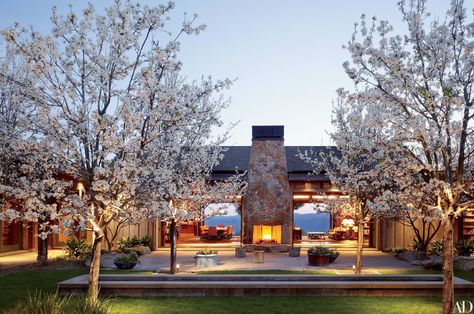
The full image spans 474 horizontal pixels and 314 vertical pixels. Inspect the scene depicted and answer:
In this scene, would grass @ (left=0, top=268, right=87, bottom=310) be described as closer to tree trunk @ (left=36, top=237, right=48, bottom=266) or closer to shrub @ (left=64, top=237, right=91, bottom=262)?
tree trunk @ (left=36, top=237, right=48, bottom=266)

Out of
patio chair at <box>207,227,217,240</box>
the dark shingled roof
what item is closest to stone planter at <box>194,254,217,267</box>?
the dark shingled roof

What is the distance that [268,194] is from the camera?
1000 inches

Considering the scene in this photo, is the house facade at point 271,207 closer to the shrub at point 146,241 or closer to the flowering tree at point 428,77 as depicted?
the shrub at point 146,241

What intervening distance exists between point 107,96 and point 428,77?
244 inches

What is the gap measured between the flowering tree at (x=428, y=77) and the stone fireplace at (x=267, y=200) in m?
15.4

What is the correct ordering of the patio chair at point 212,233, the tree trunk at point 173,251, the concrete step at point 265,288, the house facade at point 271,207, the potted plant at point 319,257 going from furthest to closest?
the patio chair at point 212,233 < the house facade at point 271,207 < the potted plant at point 319,257 < the tree trunk at point 173,251 < the concrete step at point 265,288

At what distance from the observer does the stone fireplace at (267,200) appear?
82.0ft

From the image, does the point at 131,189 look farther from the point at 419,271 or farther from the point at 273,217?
the point at 273,217

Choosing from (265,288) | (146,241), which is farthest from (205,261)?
(146,241)

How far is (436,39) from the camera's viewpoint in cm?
947

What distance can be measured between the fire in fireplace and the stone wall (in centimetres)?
20

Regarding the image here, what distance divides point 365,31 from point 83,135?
5.55 metres

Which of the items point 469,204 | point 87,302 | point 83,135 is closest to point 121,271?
point 87,302

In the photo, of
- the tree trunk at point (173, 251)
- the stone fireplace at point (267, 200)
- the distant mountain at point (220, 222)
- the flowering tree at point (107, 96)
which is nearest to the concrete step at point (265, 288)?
the flowering tree at point (107, 96)
